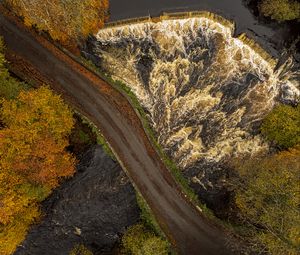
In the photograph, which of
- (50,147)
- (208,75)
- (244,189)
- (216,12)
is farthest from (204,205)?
(216,12)

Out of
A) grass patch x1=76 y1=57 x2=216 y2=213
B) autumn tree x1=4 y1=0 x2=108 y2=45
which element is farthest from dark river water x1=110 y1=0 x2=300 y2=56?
grass patch x1=76 y1=57 x2=216 y2=213

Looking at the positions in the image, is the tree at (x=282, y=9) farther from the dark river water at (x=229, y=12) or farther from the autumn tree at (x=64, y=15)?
the autumn tree at (x=64, y=15)

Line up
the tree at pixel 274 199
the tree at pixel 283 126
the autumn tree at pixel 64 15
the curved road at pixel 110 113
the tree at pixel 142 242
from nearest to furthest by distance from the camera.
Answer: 1. the tree at pixel 274 199
2. the autumn tree at pixel 64 15
3. the tree at pixel 283 126
4. the tree at pixel 142 242
5. the curved road at pixel 110 113

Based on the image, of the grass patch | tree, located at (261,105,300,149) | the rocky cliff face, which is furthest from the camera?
the grass patch

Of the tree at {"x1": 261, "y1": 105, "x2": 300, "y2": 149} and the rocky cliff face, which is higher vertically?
the rocky cliff face

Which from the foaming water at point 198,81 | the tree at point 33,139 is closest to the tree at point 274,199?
the foaming water at point 198,81

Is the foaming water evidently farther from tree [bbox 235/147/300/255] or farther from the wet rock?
tree [bbox 235/147/300/255]
